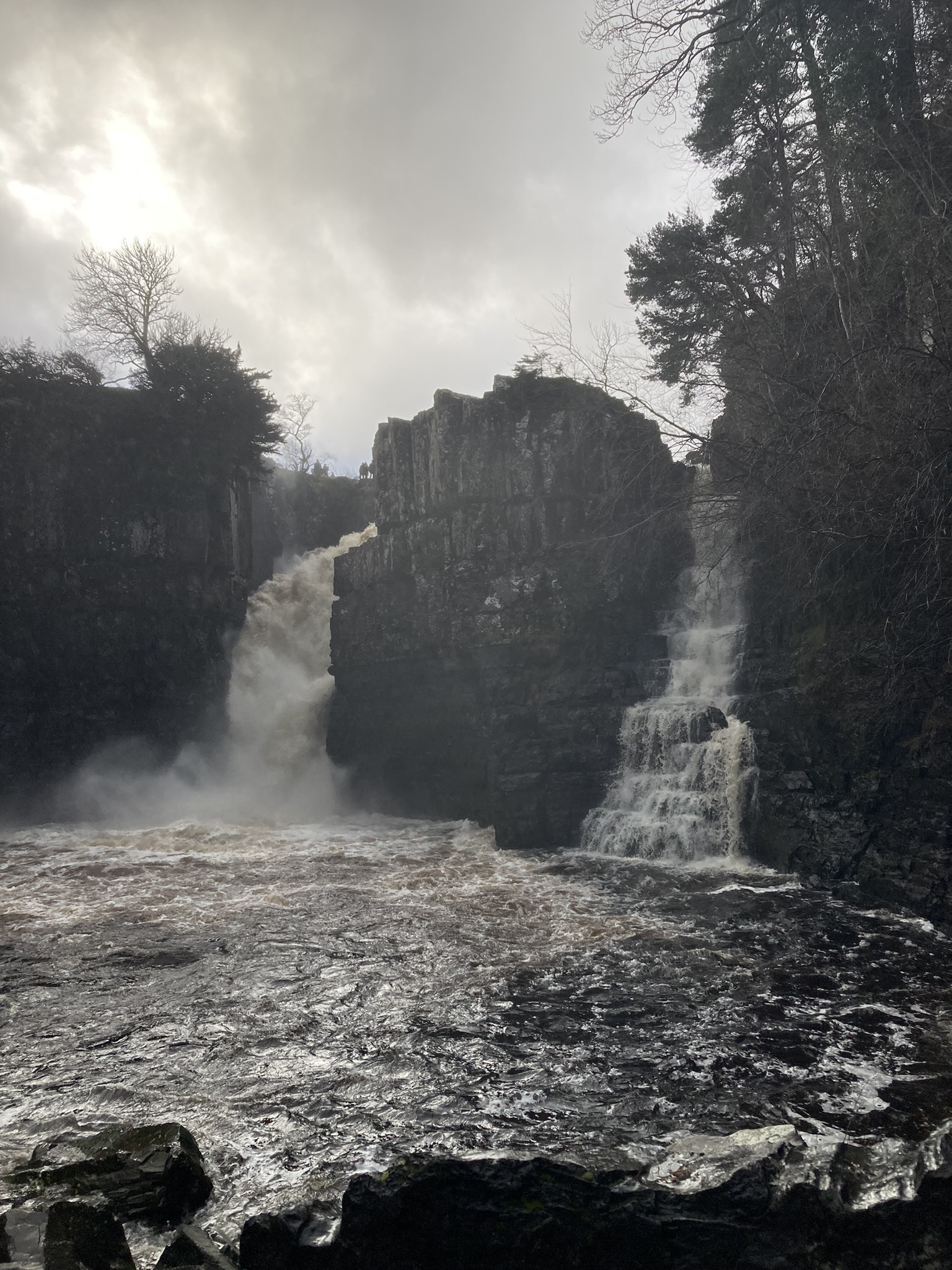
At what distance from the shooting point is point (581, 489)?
20312mm

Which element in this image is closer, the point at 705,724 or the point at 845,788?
the point at 845,788

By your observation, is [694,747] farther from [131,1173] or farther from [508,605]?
[131,1173]

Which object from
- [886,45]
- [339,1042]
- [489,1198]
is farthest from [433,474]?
[489,1198]

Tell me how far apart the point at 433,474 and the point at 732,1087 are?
17916 millimetres

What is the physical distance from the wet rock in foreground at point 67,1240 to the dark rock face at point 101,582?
20.0m

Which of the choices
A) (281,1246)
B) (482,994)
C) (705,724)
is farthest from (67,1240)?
(705,724)

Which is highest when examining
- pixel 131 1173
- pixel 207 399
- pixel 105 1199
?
pixel 207 399

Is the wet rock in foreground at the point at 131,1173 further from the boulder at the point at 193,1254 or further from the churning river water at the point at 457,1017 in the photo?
the boulder at the point at 193,1254

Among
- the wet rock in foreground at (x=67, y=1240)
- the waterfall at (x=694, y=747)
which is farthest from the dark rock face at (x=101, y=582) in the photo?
the wet rock in foreground at (x=67, y=1240)

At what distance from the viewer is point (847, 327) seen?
11117mm

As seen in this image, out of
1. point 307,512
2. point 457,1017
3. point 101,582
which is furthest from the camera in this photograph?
point 307,512

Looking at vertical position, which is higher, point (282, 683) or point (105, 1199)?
point (282, 683)

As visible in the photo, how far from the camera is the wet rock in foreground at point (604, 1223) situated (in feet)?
14.2

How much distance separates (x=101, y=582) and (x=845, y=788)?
68.5 ft
